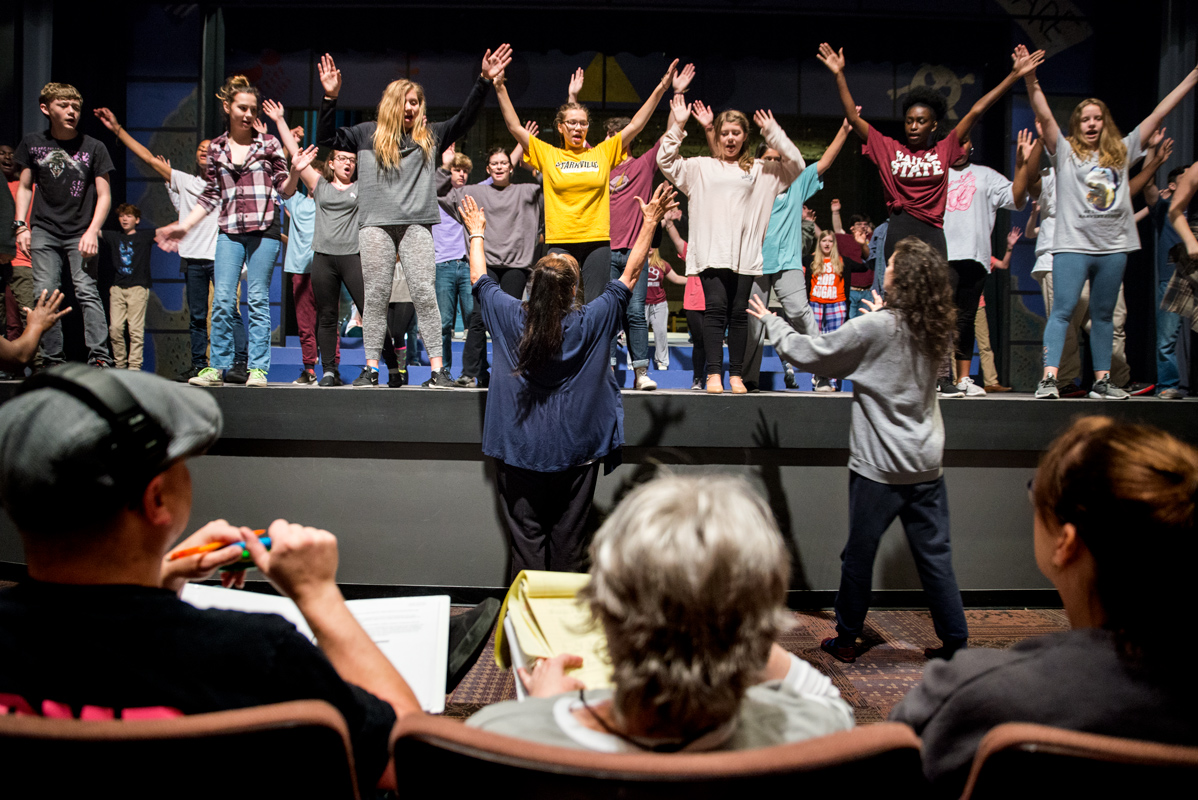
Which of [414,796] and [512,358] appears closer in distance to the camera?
[414,796]

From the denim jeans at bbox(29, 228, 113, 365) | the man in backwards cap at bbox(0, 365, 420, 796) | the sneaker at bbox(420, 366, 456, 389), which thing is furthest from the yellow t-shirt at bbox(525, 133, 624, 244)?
the man in backwards cap at bbox(0, 365, 420, 796)

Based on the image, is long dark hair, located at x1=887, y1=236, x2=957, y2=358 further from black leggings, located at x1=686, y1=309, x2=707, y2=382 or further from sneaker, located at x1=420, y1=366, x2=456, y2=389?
sneaker, located at x1=420, y1=366, x2=456, y2=389

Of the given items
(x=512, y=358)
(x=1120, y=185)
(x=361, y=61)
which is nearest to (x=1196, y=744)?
(x=512, y=358)

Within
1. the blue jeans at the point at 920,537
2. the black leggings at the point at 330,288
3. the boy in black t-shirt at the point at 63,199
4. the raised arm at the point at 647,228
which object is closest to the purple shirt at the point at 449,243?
the black leggings at the point at 330,288

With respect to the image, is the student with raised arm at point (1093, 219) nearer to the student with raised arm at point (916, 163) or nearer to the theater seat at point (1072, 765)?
the student with raised arm at point (916, 163)

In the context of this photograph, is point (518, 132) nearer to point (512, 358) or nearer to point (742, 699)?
point (512, 358)

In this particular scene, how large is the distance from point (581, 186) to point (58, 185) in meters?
3.13

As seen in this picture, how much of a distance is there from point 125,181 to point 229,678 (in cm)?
811

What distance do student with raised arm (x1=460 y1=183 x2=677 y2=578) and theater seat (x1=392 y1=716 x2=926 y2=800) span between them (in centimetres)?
227

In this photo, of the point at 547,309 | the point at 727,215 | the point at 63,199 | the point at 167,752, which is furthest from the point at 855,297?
the point at 167,752

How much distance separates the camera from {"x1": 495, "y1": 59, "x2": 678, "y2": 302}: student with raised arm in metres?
4.42

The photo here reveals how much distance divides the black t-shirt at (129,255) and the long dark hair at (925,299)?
233 inches

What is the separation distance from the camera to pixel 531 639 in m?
1.38

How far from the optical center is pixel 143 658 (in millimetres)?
905
